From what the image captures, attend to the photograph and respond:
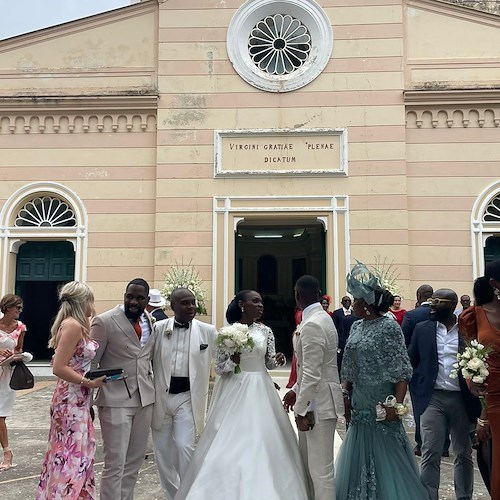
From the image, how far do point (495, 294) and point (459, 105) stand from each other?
984 centimetres

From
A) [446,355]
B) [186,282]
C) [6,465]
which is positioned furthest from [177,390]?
[186,282]

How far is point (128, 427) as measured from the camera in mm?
4184

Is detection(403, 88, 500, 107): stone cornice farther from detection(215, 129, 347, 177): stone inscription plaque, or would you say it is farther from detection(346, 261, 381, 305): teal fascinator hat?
detection(346, 261, 381, 305): teal fascinator hat

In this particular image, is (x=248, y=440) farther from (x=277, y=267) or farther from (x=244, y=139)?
(x=277, y=267)

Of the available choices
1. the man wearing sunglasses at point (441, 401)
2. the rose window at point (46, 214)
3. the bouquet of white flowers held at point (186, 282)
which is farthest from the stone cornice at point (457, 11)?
the man wearing sunglasses at point (441, 401)

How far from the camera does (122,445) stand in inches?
162

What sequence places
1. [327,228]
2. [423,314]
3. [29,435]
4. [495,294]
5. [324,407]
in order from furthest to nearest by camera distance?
[327,228], [29,435], [423,314], [324,407], [495,294]

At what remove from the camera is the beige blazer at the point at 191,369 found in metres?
4.42

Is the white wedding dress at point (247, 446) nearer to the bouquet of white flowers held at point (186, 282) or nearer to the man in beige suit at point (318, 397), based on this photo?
the man in beige suit at point (318, 397)

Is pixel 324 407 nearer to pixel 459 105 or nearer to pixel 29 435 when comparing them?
pixel 29 435

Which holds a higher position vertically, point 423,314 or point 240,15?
point 240,15

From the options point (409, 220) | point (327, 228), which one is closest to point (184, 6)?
point (327, 228)

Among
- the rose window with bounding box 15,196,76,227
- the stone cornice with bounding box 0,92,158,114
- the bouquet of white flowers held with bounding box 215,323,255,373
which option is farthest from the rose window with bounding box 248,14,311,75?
the bouquet of white flowers held with bounding box 215,323,255,373

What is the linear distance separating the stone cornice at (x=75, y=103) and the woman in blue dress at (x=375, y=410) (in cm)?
983
